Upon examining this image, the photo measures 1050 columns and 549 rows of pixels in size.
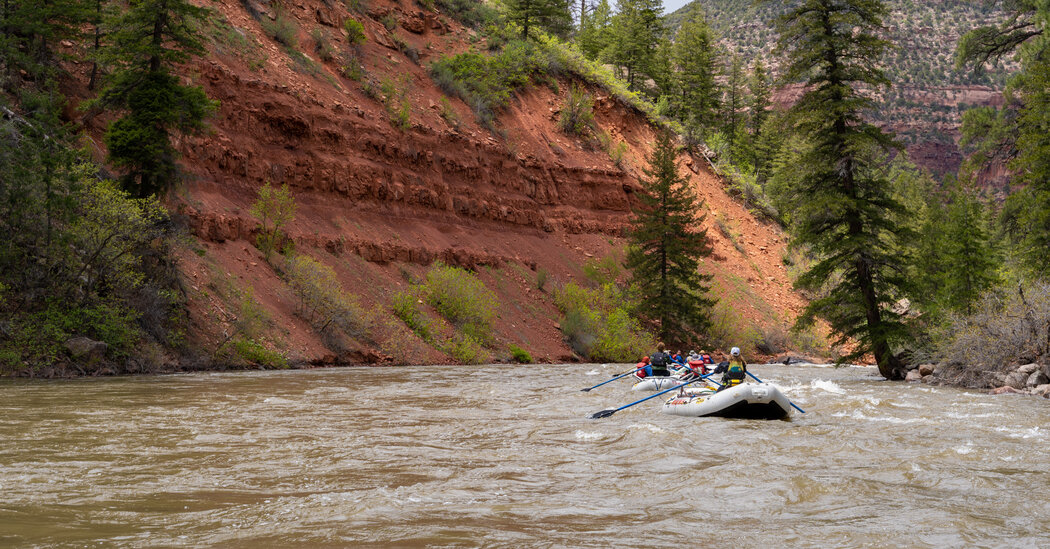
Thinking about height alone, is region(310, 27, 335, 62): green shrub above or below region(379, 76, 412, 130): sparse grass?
above

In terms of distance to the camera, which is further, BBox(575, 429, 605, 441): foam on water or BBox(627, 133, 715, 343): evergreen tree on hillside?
BBox(627, 133, 715, 343): evergreen tree on hillside

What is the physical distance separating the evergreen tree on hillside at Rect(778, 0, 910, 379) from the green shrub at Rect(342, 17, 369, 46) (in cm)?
2691

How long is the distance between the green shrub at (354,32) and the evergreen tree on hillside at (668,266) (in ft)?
61.5

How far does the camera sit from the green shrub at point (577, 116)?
53.0 metres

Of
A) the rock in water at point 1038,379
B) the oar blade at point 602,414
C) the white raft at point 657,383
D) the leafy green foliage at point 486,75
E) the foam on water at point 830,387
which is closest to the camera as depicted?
the oar blade at point 602,414

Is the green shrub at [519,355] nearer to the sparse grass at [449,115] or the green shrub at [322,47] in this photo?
the sparse grass at [449,115]

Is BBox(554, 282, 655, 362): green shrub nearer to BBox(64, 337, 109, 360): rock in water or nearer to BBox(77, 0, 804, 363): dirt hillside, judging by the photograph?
BBox(77, 0, 804, 363): dirt hillside

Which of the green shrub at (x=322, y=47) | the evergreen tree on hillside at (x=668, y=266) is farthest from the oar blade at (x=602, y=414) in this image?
the green shrub at (x=322, y=47)

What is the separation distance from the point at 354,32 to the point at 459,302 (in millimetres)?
19272

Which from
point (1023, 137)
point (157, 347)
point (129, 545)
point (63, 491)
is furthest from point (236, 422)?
point (1023, 137)

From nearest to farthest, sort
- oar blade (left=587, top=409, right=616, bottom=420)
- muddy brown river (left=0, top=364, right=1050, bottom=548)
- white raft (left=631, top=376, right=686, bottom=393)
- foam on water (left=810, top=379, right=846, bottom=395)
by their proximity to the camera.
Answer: muddy brown river (left=0, top=364, right=1050, bottom=548) < oar blade (left=587, top=409, right=616, bottom=420) < white raft (left=631, top=376, right=686, bottom=393) < foam on water (left=810, top=379, right=846, bottom=395)

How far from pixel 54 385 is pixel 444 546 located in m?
15.6

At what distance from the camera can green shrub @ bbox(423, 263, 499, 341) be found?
34.2m

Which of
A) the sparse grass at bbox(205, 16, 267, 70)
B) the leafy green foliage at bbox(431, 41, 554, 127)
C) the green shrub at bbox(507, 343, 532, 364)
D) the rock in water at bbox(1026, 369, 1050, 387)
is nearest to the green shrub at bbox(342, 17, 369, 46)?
the leafy green foliage at bbox(431, 41, 554, 127)
